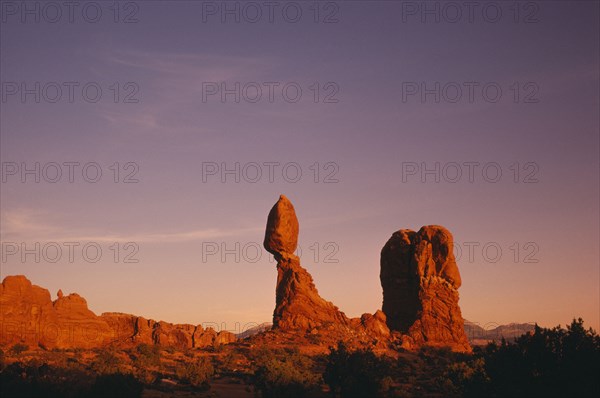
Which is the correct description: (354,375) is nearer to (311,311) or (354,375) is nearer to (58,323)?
(311,311)

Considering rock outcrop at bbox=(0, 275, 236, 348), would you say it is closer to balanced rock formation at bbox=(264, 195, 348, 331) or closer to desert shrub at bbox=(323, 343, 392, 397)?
balanced rock formation at bbox=(264, 195, 348, 331)

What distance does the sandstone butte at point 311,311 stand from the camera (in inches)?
2263

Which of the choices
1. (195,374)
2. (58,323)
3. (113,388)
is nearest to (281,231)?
(195,374)

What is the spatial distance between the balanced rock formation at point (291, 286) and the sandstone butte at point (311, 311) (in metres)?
0.10

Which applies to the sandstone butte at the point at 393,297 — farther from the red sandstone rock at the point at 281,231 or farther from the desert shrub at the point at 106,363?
the desert shrub at the point at 106,363

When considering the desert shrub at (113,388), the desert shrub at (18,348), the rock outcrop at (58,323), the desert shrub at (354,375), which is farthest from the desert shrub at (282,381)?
the rock outcrop at (58,323)

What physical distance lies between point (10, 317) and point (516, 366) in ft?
141

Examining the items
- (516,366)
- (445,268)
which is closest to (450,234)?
(445,268)

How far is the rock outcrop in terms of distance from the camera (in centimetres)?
5603

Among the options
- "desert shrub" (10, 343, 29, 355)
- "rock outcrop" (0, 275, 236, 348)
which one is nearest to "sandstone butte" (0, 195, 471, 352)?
"rock outcrop" (0, 275, 236, 348)

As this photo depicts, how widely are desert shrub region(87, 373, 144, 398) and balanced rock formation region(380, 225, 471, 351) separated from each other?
113ft

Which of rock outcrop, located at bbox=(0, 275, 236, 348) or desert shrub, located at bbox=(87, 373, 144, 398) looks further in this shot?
rock outcrop, located at bbox=(0, 275, 236, 348)

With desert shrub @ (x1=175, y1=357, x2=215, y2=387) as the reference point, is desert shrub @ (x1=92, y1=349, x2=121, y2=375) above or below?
above

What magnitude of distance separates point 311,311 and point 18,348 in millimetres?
25813
